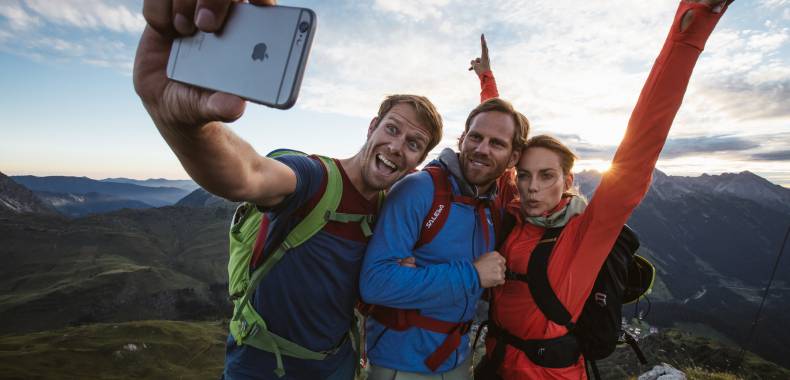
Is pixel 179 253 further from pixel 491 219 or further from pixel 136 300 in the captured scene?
pixel 491 219

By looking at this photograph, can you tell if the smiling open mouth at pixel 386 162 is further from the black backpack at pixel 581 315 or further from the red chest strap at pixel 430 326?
the black backpack at pixel 581 315

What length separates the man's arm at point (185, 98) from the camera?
177 centimetres

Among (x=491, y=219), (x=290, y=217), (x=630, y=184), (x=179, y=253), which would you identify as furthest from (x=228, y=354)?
(x=179, y=253)

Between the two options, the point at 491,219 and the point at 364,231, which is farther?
the point at 491,219

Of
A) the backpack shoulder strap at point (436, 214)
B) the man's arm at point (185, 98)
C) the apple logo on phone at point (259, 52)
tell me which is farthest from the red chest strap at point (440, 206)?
the apple logo on phone at point (259, 52)

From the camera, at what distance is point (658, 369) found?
16.2 m

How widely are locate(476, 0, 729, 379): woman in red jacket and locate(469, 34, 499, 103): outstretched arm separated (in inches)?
141

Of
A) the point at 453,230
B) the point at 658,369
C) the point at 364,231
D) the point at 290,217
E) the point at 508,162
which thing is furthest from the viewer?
the point at 658,369

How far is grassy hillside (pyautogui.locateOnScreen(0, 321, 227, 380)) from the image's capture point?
212 ft

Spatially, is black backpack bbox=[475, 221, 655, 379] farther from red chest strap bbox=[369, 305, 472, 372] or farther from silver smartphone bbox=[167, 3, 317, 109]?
silver smartphone bbox=[167, 3, 317, 109]

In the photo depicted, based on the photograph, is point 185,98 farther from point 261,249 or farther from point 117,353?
point 117,353

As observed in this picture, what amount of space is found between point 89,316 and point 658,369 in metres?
156

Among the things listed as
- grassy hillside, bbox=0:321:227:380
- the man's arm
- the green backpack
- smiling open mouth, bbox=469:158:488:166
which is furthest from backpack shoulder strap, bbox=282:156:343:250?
grassy hillside, bbox=0:321:227:380

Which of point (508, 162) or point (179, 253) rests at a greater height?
point (508, 162)
